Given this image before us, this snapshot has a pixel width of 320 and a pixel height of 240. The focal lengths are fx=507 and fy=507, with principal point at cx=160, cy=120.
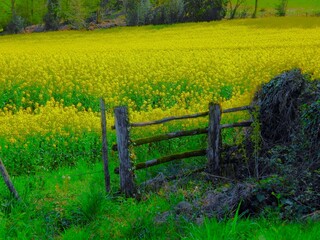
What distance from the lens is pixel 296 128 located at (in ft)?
25.1

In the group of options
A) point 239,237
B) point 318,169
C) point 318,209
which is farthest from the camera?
point 318,169

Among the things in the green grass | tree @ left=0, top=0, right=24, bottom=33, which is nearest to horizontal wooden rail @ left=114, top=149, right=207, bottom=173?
the green grass

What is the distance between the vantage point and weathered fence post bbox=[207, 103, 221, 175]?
24.8ft

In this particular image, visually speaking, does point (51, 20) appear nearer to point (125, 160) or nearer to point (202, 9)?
point (202, 9)

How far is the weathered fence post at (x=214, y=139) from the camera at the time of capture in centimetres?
756

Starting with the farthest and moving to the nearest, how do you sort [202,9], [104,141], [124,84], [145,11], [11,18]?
[11,18], [145,11], [202,9], [124,84], [104,141]

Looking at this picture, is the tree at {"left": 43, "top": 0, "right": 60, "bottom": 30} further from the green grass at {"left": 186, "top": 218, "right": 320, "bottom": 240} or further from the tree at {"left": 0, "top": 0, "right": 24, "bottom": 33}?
the green grass at {"left": 186, "top": 218, "right": 320, "bottom": 240}

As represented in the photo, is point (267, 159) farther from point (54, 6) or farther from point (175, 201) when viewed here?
point (54, 6)

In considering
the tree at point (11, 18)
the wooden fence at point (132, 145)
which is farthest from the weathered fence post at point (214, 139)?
the tree at point (11, 18)

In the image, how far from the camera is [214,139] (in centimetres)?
771

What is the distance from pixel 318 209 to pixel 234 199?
0.97m

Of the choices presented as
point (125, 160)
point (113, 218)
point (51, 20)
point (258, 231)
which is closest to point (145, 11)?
point (51, 20)

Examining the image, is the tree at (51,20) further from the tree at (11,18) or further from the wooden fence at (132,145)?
the wooden fence at (132,145)

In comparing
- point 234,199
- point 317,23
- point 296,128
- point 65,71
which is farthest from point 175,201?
point 317,23
